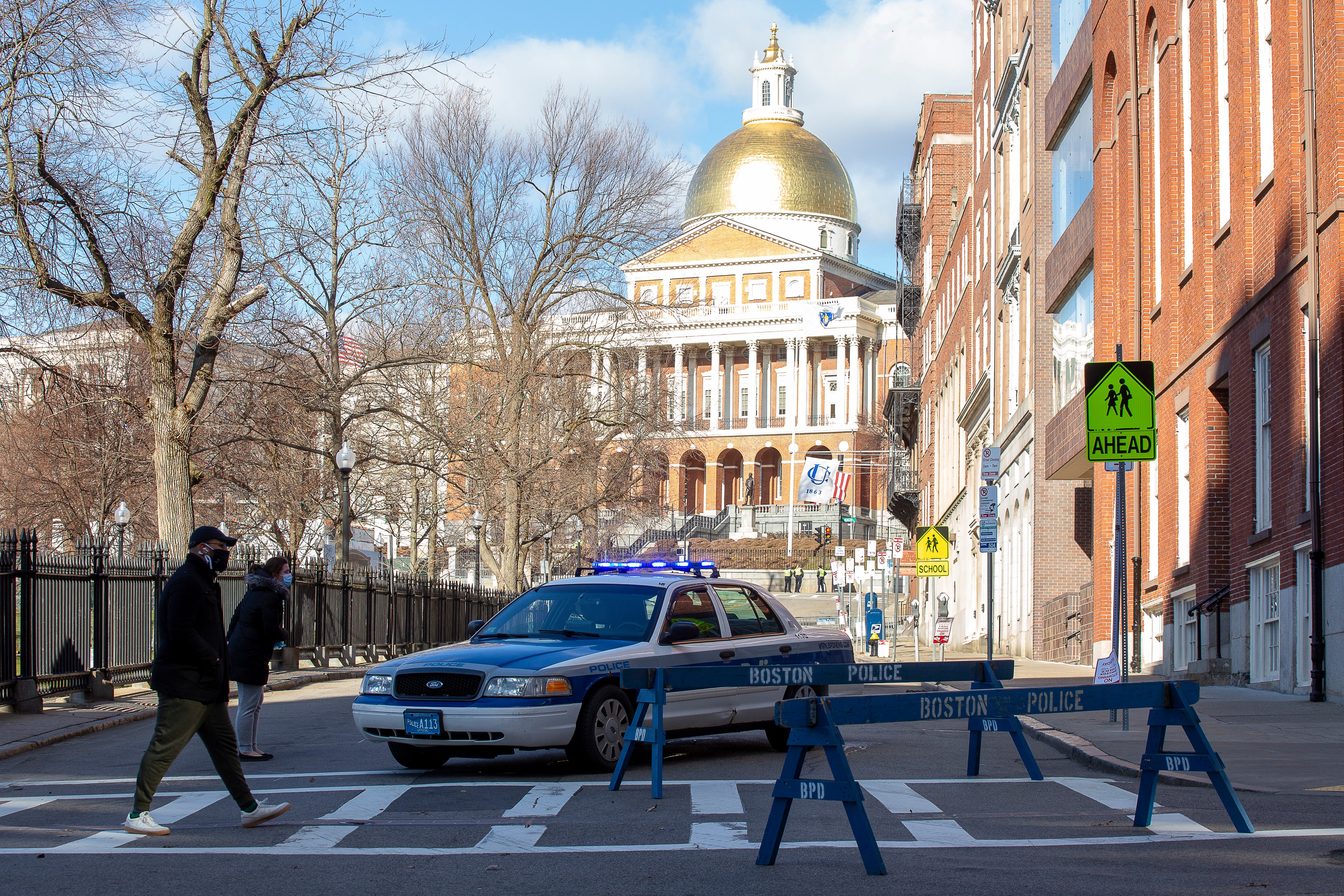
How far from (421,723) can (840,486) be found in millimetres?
64954

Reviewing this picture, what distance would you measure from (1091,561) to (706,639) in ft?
74.5

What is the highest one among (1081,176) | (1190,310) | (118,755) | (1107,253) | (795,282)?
(795,282)

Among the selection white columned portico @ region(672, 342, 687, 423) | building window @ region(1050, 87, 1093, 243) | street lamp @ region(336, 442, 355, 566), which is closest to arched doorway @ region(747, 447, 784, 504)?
white columned portico @ region(672, 342, 687, 423)

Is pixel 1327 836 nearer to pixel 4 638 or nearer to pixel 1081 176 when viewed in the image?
pixel 4 638

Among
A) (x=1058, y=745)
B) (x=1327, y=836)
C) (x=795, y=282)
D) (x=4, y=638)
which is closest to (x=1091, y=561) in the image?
(x=1058, y=745)

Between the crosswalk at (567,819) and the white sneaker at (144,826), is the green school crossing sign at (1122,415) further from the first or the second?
the white sneaker at (144,826)

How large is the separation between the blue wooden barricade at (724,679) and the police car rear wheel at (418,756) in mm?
1753

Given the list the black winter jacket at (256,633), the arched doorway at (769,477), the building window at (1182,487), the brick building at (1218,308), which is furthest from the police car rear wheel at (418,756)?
the arched doorway at (769,477)

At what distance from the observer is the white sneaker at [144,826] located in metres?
8.51

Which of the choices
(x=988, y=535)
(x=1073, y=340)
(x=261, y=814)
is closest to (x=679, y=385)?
(x=1073, y=340)

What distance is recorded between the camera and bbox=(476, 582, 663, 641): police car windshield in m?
12.5

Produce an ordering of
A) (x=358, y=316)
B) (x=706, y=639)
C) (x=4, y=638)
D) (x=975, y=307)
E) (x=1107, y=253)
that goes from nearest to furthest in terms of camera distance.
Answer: (x=706, y=639) → (x=4, y=638) → (x=1107, y=253) → (x=358, y=316) → (x=975, y=307)

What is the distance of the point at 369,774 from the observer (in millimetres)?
11828

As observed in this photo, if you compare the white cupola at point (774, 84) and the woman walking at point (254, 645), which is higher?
the white cupola at point (774, 84)
